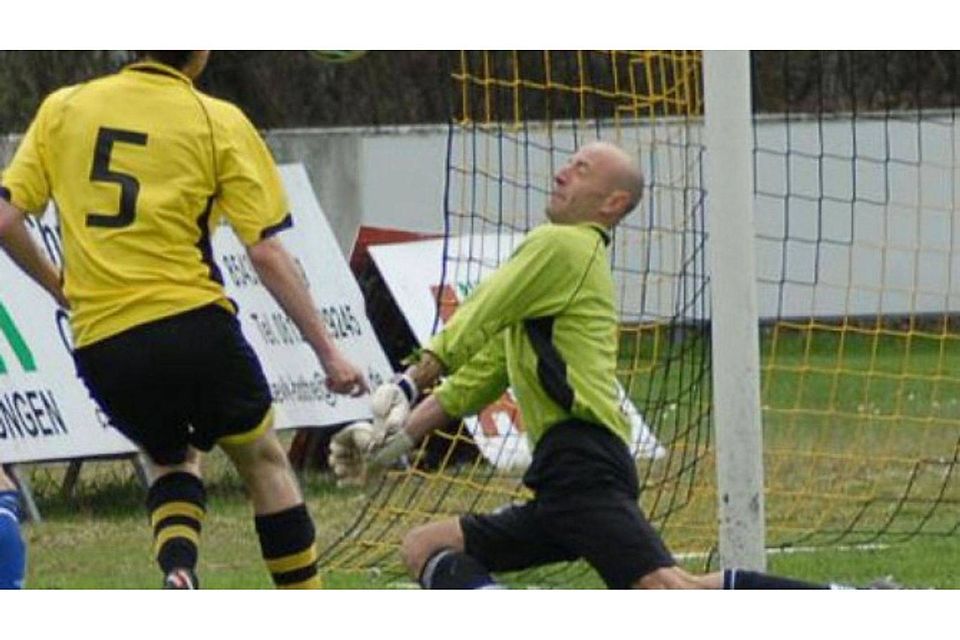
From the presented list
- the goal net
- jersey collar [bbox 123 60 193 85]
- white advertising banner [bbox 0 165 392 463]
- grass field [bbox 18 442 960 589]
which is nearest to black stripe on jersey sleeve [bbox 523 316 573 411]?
jersey collar [bbox 123 60 193 85]

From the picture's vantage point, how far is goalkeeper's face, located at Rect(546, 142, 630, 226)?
23.6ft

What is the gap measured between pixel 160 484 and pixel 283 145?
16.1 meters

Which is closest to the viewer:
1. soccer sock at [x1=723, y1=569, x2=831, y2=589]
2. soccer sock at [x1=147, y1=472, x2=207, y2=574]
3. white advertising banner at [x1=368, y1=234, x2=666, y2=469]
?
soccer sock at [x1=723, y1=569, x2=831, y2=589]

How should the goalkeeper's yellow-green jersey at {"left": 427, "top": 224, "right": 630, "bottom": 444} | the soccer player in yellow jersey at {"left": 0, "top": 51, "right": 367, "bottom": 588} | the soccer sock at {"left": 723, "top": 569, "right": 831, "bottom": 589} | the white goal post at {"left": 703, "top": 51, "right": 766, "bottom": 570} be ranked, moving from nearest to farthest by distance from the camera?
the soccer sock at {"left": 723, "top": 569, "right": 831, "bottom": 589} < the goalkeeper's yellow-green jersey at {"left": 427, "top": 224, "right": 630, "bottom": 444} < the soccer player in yellow jersey at {"left": 0, "top": 51, "right": 367, "bottom": 588} < the white goal post at {"left": 703, "top": 51, "right": 766, "bottom": 570}

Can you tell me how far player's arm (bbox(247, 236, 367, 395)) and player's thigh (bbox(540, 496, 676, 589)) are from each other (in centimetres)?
68

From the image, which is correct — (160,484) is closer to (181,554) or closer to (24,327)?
(181,554)

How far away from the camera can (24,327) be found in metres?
11.8

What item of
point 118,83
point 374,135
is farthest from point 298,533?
point 374,135

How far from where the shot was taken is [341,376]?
7.10 meters

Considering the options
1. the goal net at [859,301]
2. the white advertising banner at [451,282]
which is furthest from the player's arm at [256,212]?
the white advertising banner at [451,282]

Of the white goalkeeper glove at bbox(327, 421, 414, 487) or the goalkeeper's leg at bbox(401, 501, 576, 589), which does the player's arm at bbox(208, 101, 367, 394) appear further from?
the goalkeeper's leg at bbox(401, 501, 576, 589)

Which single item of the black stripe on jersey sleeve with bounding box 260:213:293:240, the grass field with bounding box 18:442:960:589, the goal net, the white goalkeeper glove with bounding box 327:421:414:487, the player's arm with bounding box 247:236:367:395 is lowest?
the goal net

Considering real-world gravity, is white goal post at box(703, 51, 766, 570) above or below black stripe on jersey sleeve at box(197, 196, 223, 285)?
below

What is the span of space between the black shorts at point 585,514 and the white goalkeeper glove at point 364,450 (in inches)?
15.1
